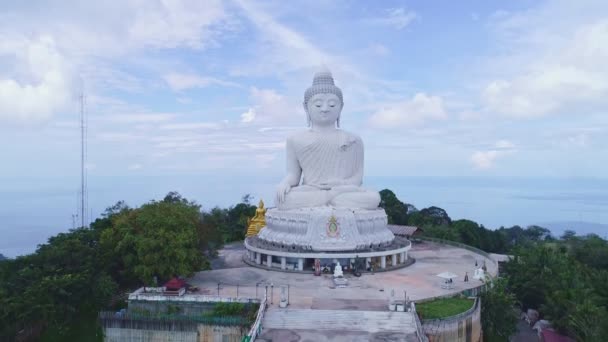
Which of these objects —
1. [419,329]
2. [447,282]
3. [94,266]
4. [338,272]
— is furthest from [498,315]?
[94,266]

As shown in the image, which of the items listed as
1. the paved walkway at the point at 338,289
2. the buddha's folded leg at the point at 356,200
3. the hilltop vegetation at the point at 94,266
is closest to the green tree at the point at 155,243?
the hilltop vegetation at the point at 94,266

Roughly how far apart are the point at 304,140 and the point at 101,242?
1420 cm

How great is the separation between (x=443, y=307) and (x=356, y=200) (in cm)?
1116

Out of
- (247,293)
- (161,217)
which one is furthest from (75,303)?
(247,293)

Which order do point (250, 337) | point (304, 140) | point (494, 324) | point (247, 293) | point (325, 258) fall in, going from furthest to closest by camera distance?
point (304, 140) → point (325, 258) → point (247, 293) → point (494, 324) → point (250, 337)

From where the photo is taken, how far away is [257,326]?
19094 mm

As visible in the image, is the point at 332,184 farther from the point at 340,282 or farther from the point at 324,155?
the point at 340,282

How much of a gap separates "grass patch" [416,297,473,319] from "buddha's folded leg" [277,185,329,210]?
11162mm

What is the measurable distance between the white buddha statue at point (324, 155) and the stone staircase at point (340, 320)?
1206 cm

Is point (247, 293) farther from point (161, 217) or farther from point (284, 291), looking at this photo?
point (161, 217)

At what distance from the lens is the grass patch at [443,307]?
20.6 m

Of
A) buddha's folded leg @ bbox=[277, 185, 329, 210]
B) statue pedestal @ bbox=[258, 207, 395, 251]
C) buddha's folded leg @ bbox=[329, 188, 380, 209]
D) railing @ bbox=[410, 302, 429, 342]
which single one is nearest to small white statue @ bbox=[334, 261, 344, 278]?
statue pedestal @ bbox=[258, 207, 395, 251]

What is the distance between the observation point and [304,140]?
33906mm

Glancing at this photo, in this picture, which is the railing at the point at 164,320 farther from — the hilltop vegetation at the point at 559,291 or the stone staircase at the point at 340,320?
the hilltop vegetation at the point at 559,291
